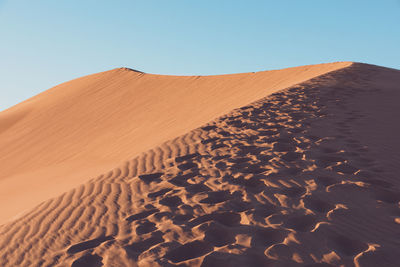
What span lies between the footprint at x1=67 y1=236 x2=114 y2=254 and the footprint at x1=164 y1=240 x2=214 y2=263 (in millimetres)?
800

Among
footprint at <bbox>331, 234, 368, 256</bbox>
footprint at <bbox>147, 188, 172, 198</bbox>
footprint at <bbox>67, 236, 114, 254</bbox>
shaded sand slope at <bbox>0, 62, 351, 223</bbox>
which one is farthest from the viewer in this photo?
shaded sand slope at <bbox>0, 62, 351, 223</bbox>

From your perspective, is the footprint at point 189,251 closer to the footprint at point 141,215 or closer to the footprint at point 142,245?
the footprint at point 142,245

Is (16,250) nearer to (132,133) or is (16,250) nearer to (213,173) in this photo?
(213,173)

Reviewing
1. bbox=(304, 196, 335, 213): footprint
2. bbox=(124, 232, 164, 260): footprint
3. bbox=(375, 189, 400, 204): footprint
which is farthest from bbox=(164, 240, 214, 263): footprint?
bbox=(375, 189, 400, 204): footprint

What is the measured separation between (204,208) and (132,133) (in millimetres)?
7760

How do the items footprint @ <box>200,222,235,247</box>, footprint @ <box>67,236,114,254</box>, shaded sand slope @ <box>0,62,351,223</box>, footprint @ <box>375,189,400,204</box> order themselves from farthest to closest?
shaded sand slope @ <box>0,62,351,223</box>
footprint @ <box>375,189,400,204</box>
footprint @ <box>67,236,114,254</box>
footprint @ <box>200,222,235,247</box>

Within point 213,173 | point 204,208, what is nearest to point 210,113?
point 213,173

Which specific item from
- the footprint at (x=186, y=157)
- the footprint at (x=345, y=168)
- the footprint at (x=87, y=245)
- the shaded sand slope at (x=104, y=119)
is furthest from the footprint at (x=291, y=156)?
the shaded sand slope at (x=104, y=119)

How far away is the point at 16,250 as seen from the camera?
3.76 m

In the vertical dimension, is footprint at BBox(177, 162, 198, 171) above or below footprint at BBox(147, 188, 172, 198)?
above

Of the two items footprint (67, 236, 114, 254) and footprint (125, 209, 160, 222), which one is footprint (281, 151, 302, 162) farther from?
footprint (67, 236, 114, 254)

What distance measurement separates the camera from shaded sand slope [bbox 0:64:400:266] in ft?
10.5

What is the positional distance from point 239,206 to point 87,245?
5.51 ft

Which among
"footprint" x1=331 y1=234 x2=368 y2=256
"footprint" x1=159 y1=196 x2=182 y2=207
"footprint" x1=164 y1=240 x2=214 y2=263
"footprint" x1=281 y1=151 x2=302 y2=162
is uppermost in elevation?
"footprint" x1=281 y1=151 x2=302 y2=162
